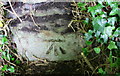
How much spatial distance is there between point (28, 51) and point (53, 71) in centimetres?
33

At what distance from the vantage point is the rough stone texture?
141 cm

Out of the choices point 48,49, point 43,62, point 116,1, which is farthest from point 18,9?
point 116,1

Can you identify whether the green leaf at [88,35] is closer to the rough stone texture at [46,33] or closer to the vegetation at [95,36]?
the vegetation at [95,36]

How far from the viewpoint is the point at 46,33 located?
148cm

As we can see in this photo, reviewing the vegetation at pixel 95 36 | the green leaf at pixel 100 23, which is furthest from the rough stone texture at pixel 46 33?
the green leaf at pixel 100 23

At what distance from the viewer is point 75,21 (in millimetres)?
1419

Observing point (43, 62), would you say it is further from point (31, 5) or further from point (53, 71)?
point (31, 5)

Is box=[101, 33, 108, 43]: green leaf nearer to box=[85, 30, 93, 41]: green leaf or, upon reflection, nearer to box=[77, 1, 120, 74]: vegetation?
box=[77, 1, 120, 74]: vegetation

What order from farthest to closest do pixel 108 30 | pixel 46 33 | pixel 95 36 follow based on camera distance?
pixel 46 33, pixel 95 36, pixel 108 30

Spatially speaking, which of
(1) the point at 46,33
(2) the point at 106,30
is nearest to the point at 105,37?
(2) the point at 106,30

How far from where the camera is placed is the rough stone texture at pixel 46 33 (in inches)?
55.5

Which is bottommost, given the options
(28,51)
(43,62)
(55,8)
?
(43,62)

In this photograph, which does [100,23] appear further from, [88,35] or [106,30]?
[88,35]

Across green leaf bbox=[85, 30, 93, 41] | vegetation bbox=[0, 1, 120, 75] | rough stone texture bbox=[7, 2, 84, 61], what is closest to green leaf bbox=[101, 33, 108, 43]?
vegetation bbox=[0, 1, 120, 75]
